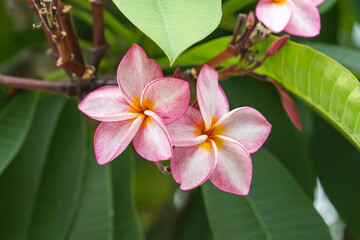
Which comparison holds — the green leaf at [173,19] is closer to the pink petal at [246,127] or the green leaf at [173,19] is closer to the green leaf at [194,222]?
the pink petal at [246,127]

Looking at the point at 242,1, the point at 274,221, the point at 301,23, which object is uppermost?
the point at 301,23

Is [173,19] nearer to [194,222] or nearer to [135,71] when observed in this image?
[135,71]

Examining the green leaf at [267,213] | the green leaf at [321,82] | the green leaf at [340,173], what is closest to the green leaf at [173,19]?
the green leaf at [321,82]

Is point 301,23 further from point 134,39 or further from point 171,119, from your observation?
point 134,39

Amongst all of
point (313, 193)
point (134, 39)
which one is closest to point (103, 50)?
point (134, 39)

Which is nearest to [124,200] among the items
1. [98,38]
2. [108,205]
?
[108,205]
